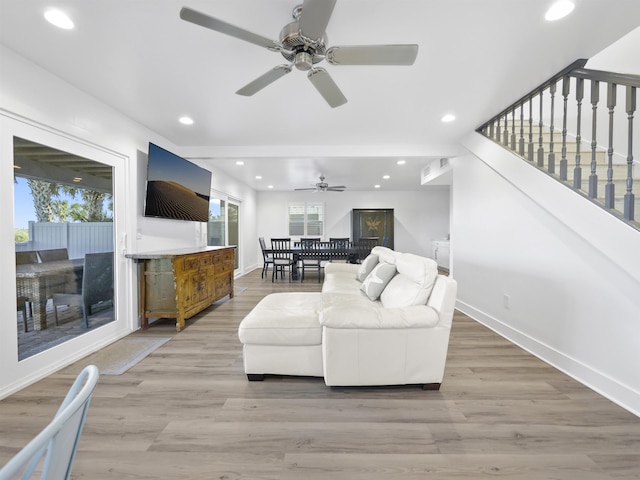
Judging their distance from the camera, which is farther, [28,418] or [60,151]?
[60,151]

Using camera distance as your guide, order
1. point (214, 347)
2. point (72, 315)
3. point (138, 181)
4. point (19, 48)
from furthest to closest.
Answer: point (138, 181) < point (214, 347) < point (72, 315) < point (19, 48)

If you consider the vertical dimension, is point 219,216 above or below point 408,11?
below

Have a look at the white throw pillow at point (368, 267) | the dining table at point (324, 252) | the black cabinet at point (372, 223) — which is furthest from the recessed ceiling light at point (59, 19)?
the black cabinet at point (372, 223)

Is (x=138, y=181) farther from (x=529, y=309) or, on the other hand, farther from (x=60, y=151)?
(x=529, y=309)

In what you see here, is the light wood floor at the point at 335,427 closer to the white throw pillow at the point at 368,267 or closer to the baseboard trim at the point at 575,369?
the baseboard trim at the point at 575,369

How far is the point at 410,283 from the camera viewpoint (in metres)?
2.20

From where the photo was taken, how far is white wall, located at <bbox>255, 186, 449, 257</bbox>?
321 inches

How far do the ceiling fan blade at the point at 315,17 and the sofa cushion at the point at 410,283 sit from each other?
1647 millimetres

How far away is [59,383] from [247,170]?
4335 mm

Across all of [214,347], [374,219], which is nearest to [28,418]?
A: [214,347]

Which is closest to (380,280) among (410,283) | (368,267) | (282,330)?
(410,283)

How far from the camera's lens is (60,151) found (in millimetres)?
2307

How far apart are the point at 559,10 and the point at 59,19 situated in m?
2.93

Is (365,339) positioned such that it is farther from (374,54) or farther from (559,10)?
(559,10)
